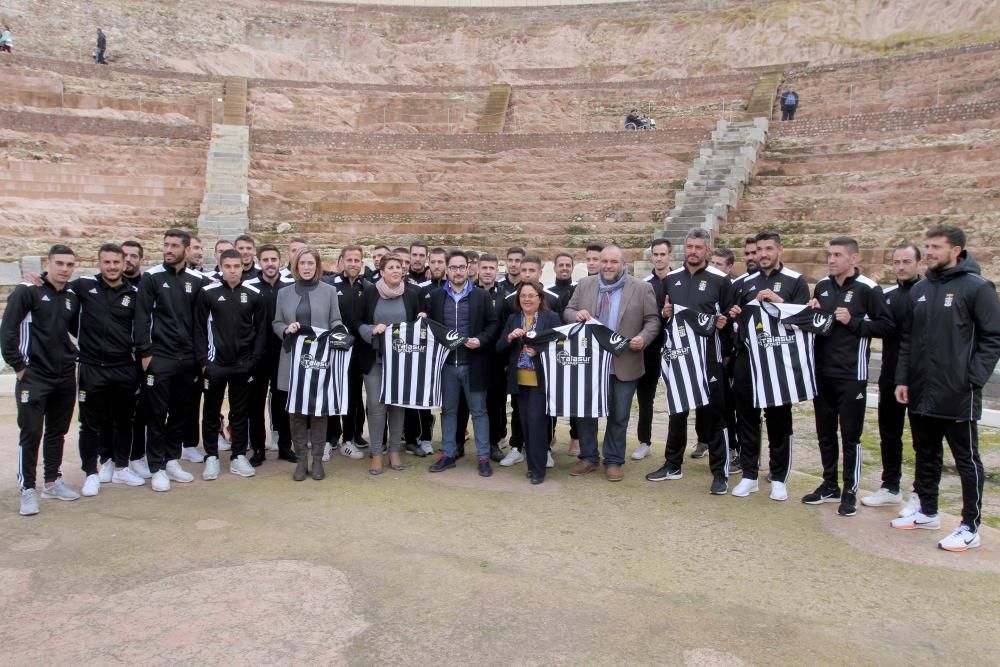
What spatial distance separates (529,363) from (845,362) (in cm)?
248

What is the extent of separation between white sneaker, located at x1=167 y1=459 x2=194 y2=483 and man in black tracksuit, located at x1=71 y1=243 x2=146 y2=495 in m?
0.25

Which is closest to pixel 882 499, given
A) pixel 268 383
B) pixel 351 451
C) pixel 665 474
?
pixel 665 474

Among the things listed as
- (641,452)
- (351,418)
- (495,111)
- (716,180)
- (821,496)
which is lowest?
(821,496)

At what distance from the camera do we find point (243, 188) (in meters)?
20.7

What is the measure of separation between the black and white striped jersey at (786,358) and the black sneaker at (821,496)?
68cm

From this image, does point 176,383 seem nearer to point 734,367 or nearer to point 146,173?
point 734,367

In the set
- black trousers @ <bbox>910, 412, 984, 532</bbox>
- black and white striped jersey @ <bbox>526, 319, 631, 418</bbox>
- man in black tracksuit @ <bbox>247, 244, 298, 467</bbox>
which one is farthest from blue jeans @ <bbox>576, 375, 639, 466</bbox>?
man in black tracksuit @ <bbox>247, 244, 298, 467</bbox>

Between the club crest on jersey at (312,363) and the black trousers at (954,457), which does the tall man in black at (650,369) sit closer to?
the black trousers at (954,457)

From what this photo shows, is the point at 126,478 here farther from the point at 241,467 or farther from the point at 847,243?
the point at 847,243

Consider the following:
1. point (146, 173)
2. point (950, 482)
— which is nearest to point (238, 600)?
point (950, 482)

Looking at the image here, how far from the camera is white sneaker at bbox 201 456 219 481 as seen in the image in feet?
21.4

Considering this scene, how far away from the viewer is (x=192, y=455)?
722 centimetres

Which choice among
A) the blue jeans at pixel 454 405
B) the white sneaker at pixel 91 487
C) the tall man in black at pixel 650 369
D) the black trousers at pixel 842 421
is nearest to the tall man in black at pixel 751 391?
the black trousers at pixel 842 421

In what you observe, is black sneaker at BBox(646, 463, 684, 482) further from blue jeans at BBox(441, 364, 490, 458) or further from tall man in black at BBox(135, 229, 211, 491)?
tall man in black at BBox(135, 229, 211, 491)
